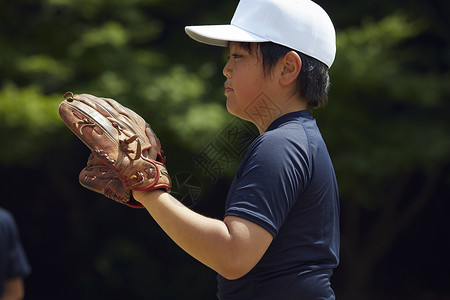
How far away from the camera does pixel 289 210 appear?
150 centimetres

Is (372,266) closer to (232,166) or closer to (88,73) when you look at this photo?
(232,166)

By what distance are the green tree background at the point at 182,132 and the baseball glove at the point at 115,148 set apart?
3671 mm

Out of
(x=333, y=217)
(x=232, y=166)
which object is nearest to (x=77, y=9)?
(x=232, y=166)

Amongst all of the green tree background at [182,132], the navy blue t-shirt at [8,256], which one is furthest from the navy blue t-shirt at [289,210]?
the green tree background at [182,132]

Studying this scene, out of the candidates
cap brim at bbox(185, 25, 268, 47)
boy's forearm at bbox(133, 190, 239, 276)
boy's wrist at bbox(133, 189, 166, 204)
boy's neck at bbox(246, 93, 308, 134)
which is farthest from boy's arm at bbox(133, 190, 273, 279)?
cap brim at bbox(185, 25, 268, 47)

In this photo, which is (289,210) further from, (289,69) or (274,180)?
(289,69)

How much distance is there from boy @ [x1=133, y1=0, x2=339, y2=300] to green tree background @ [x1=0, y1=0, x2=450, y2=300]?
12.3 ft

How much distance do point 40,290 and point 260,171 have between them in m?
7.84

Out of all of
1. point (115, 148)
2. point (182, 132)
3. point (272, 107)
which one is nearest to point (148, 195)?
point (115, 148)

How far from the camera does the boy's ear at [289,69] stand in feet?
5.44

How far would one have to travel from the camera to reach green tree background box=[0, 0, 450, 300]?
6.33 m

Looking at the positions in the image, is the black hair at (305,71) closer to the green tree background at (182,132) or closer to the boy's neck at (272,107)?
the boy's neck at (272,107)

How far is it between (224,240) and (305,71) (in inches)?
21.2

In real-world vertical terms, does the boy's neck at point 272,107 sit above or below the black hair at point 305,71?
below
